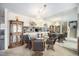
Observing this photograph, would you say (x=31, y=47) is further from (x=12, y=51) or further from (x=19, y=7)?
(x=19, y=7)

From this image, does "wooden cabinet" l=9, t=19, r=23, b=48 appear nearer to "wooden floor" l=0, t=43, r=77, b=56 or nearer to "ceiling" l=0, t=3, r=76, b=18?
"wooden floor" l=0, t=43, r=77, b=56

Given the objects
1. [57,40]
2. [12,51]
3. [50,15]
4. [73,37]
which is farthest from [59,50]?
[12,51]

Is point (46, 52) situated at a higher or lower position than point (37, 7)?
lower

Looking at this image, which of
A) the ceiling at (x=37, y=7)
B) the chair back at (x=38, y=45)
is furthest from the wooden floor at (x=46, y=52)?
the ceiling at (x=37, y=7)

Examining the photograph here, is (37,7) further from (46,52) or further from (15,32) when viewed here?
(46,52)

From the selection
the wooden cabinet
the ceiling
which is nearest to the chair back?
the wooden cabinet

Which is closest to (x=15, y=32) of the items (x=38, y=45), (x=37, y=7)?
(x=38, y=45)

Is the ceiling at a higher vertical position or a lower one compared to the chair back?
higher

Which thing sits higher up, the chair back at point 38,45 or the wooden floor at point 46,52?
A: the chair back at point 38,45

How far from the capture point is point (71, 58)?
8.23ft

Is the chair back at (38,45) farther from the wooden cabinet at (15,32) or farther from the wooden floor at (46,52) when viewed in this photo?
the wooden cabinet at (15,32)

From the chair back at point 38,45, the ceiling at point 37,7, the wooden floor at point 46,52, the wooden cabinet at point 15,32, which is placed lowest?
the wooden floor at point 46,52

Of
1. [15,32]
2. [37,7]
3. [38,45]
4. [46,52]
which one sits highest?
[37,7]

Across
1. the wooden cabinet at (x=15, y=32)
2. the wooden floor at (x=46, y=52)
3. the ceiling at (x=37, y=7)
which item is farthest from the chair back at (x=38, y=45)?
the ceiling at (x=37, y=7)
